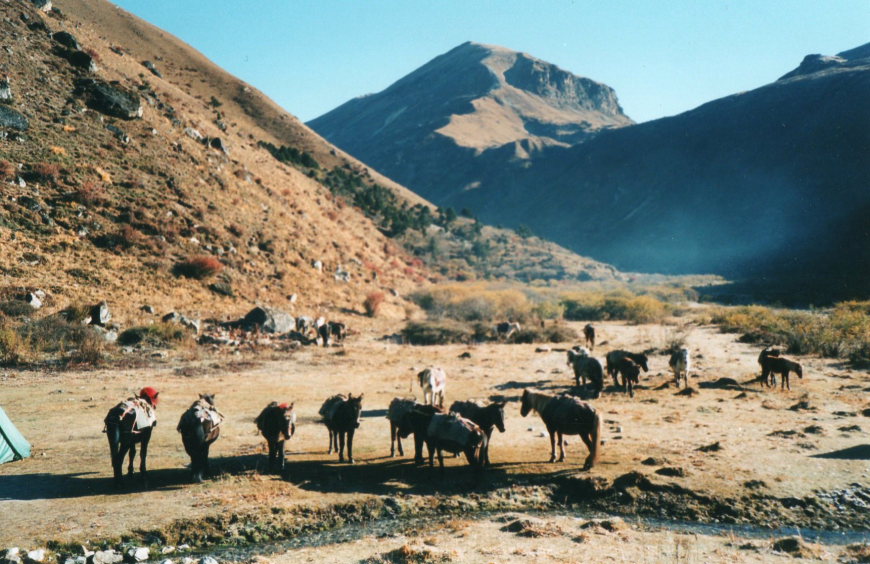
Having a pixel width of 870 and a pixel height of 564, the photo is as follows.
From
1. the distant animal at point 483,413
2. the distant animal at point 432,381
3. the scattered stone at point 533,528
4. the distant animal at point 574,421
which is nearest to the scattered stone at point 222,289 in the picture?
the distant animal at point 432,381

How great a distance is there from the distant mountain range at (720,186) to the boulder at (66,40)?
80.4m

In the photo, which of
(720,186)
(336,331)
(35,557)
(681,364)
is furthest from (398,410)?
(720,186)

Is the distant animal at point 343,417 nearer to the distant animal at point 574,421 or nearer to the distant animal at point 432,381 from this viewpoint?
the distant animal at point 432,381

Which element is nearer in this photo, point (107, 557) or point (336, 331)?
point (107, 557)

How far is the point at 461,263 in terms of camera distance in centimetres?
8181

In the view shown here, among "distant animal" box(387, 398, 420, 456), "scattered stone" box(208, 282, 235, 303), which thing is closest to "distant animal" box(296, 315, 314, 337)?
"scattered stone" box(208, 282, 235, 303)

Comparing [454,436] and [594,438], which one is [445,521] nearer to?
[454,436]

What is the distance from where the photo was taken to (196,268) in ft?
116

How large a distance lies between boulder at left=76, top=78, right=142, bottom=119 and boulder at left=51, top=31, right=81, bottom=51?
254 inches

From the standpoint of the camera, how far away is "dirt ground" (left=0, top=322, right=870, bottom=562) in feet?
31.9

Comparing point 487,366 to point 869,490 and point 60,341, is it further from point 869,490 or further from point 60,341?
point 60,341

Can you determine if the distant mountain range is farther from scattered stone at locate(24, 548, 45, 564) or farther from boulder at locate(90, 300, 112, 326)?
boulder at locate(90, 300, 112, 326)

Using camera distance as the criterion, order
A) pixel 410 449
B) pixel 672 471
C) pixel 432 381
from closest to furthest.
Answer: pixel 672 471 → pixel 410 449 → pixel 432 381

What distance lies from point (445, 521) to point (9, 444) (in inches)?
412
